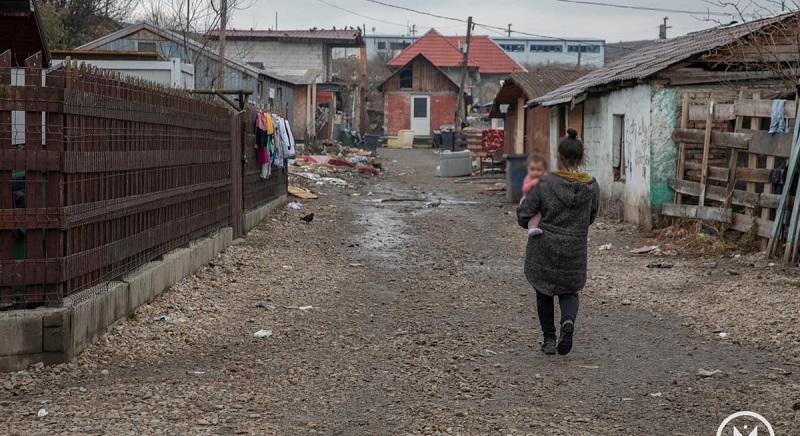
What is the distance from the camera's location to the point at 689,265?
12.0 m

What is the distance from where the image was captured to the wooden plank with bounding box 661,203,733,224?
516 inches

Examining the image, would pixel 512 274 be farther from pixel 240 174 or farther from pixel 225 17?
pixel 225 17

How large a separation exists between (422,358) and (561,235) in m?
1.39

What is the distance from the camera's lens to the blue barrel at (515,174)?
72.5 feet

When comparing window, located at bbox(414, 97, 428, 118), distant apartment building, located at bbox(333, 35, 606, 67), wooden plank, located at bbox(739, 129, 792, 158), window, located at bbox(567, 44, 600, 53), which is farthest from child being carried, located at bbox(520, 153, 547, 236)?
window, located at bbox(567, 44, 600, 53)

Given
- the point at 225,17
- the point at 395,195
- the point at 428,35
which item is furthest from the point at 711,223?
the point at 428,35

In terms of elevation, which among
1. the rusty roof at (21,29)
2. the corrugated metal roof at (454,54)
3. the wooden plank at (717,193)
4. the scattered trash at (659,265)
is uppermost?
the corrugated metal roof at (454,54)

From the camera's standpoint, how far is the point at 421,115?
59969mm

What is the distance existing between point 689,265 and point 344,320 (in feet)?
17.9

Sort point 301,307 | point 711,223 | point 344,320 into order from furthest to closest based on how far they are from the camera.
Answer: point 711,223
point 301,307
point 344,320

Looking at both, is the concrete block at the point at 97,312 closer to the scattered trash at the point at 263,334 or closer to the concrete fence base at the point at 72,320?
the concrete fence base at the point at 72,320

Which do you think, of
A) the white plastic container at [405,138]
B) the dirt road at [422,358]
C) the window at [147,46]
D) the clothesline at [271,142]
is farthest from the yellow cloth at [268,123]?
the white plastic container at [405,138]

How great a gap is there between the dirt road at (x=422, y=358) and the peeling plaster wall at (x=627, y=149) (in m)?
4.12

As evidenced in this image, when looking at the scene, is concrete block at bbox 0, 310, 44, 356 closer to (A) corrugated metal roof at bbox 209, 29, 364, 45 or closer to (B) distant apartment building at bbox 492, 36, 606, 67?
(A) corrugated metal roof at bbox 209, 29, 364, 45
